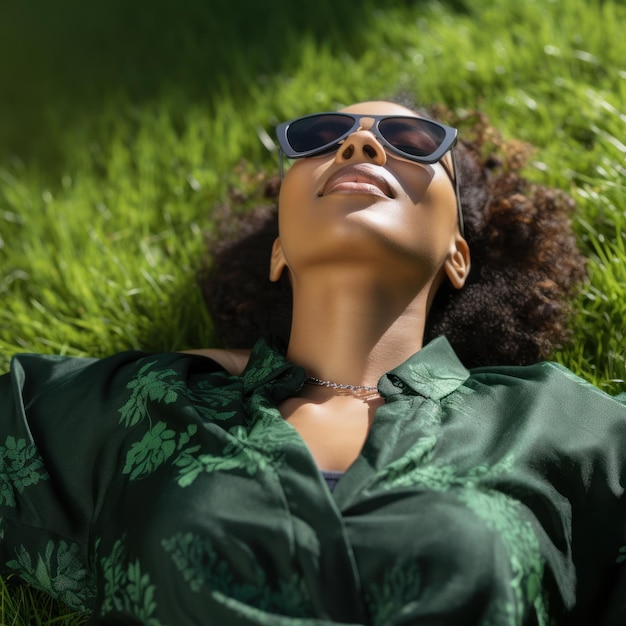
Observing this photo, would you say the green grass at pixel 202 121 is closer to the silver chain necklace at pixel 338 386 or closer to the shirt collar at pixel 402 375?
the shirt collar at pixel 402 375

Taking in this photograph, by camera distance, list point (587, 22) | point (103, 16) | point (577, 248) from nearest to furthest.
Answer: point (577, 248) → point (587, 22) → point (103, 16)

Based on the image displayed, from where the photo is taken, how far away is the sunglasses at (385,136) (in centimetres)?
206

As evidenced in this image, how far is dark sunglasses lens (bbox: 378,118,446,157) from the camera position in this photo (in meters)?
2.07

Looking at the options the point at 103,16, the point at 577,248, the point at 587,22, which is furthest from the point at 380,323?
the point at 103,16

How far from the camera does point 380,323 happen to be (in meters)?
1.99

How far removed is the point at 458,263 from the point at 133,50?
8.04 feet

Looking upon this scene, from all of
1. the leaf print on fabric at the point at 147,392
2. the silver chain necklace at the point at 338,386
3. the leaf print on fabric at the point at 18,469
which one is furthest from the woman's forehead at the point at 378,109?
the leaf print on fabric at the point at 18,469

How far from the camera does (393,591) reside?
5.02 ft

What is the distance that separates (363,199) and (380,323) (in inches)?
10.9

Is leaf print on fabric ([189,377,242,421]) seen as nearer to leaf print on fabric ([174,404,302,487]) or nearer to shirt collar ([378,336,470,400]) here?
leaf print on fabric ([174,404,302,487])

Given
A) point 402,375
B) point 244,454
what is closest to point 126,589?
point 244,454

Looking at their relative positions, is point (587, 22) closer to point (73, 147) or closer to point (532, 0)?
point (532, 0)

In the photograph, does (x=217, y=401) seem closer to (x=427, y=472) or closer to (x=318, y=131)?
(x=427, y=472)

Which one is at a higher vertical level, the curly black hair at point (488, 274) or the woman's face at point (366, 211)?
the woman's face at point (366, 211)
